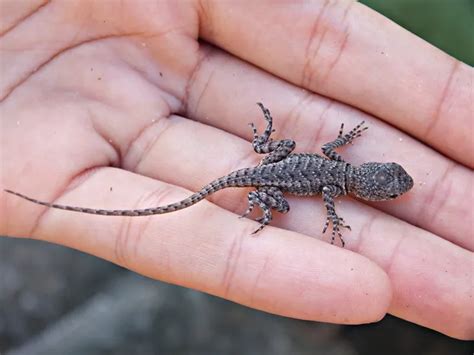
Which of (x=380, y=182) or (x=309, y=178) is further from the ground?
(x=380, y=182)

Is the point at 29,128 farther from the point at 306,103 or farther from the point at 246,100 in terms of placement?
the point at 306,103

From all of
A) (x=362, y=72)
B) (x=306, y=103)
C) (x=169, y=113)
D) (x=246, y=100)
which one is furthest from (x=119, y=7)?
(x=362, y=72)

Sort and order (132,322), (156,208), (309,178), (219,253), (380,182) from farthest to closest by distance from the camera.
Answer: (132,322)
(309,178)
(380,182)
(156,208)
(219,253)

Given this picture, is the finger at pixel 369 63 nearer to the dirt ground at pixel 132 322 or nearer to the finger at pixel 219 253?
the finger at pixel 219 253

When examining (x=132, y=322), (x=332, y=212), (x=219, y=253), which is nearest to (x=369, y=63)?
(x=332, y=212)

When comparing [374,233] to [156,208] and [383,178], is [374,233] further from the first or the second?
[156,208]

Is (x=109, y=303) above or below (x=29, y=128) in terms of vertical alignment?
below

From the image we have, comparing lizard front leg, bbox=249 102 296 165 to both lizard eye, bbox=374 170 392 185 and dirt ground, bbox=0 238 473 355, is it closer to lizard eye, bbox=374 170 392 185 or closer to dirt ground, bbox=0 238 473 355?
lizard eye, bbox=374 170 392 185
